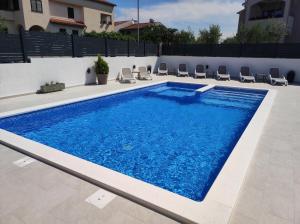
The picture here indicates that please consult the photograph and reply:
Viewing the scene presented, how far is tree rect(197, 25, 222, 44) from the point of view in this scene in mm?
27969

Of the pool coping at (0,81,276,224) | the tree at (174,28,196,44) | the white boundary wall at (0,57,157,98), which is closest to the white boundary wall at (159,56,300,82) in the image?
the white boundary wall at (0,57,157,98)

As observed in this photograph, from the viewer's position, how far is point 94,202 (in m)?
2.91

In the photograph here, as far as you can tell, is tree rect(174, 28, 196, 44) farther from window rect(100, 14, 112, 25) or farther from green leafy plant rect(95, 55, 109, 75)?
green leafy plant rect(95, 55, 109, 75)

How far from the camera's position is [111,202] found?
9.61ft

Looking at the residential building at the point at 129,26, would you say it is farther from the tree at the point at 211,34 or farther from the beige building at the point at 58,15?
the tree at the point at 211,34

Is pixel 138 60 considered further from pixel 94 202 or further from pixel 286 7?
pixel 286 7

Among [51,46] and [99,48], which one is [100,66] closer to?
[99,48]

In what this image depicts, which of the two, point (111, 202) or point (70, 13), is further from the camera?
point (70, 13)

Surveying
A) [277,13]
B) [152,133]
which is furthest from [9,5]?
[277,13]

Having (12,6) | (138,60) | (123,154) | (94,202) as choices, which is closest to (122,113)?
(123,154)

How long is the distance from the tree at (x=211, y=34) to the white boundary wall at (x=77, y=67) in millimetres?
12023

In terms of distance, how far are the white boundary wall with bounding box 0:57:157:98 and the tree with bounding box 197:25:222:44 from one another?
18.6 m

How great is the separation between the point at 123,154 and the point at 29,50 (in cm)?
738

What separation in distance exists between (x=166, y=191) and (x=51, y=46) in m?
9.73
